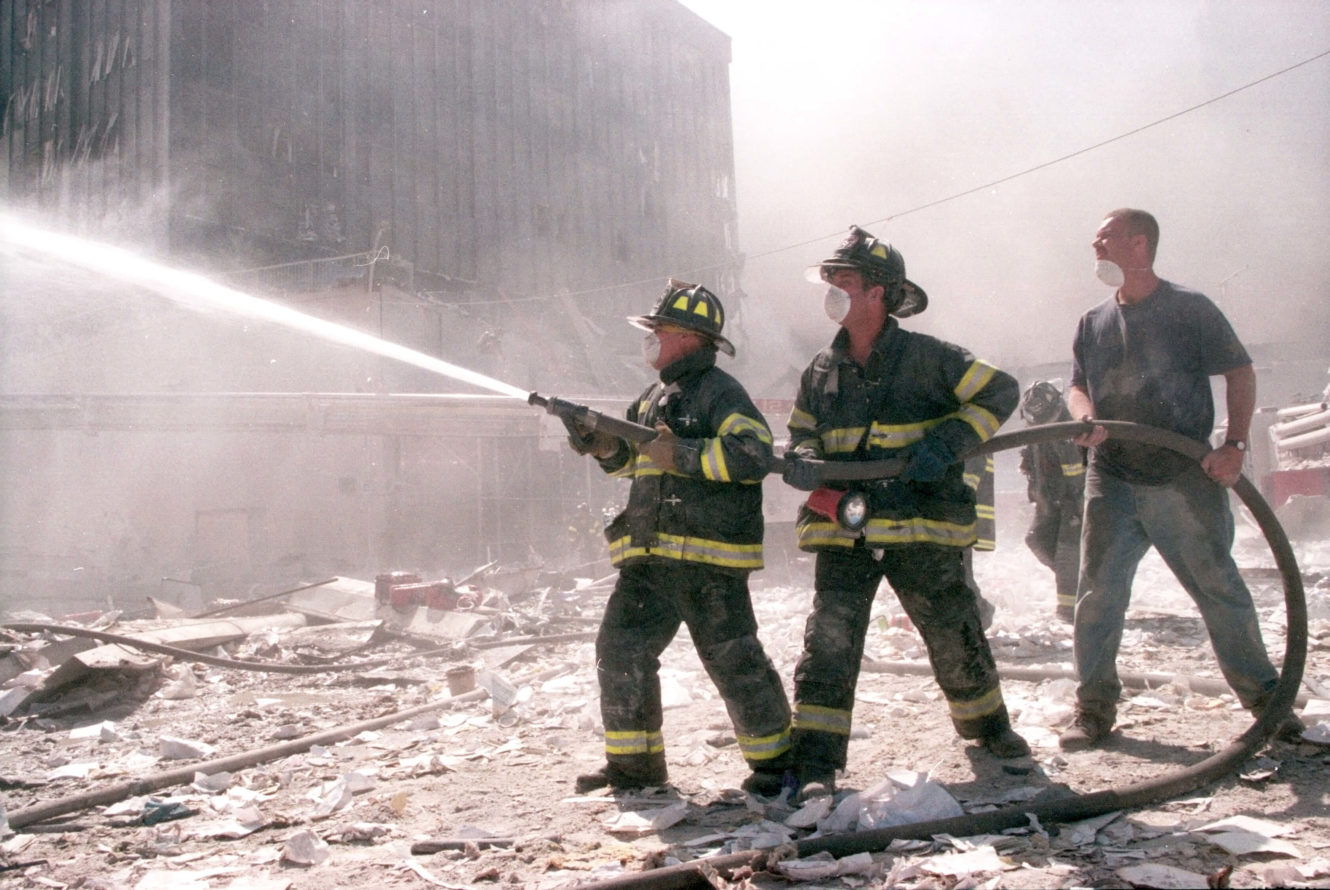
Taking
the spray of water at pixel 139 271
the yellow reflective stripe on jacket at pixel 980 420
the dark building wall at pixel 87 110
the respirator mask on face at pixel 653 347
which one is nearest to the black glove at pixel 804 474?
the yellow reflective stripe on jacket at pixel 980 420

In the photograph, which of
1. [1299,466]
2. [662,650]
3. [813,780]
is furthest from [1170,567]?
[1299,466]

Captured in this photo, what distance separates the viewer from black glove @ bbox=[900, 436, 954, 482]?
2.83 m

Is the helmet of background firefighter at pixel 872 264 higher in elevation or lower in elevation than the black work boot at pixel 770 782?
higher

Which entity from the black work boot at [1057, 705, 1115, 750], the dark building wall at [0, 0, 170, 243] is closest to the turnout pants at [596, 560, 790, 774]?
the black work boot at [1057, 705, 1115, 750]

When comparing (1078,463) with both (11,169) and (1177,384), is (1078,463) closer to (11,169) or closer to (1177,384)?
(1177,384)

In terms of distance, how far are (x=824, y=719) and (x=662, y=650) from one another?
23.0 inches

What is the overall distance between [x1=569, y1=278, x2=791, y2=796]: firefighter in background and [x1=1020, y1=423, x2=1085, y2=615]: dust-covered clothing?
11.4ft

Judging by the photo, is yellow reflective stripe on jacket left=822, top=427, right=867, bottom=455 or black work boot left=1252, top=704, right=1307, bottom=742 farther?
yellow reflective stripe on jacket left=822, top=427, right=867, bottom=455

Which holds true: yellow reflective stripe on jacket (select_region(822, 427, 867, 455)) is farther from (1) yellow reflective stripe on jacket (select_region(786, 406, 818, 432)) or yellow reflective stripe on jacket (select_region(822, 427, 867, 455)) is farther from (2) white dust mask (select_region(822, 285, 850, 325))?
(2) white dust mask (select_region(822, 285, 850, 325))

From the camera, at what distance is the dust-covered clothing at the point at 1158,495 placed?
9.88 ft

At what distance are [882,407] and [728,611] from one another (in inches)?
33.0

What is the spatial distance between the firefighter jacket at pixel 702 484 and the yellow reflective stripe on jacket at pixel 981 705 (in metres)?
0.86

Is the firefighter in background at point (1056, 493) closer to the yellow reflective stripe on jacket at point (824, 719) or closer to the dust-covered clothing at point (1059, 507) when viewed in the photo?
the dust-covered clothing at point (1059, 507)

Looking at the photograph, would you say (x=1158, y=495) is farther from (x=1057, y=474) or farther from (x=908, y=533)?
(x=1057, y=474)
